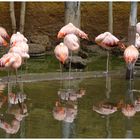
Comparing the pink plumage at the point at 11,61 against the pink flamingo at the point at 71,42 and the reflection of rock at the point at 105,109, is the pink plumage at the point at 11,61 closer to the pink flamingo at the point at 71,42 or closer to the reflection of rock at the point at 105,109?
the pink flamingo at the point at 71,42

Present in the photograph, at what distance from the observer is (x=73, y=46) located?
Answer: 10.4 metres

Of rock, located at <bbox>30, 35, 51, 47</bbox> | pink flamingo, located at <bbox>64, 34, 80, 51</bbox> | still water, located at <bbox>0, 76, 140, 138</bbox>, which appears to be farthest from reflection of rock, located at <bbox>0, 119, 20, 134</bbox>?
rock, located at <bbox>30, 35, 51, 47</bbox>

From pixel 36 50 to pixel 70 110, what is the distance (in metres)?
4.66

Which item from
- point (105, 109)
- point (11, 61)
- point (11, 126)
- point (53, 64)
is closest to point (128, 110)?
point (105, 109)

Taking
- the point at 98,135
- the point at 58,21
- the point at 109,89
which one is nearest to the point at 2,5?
the point at 58,21

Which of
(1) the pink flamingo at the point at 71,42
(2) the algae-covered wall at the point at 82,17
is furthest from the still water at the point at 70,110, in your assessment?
(2) the algae-covered wall at the point at 82,17

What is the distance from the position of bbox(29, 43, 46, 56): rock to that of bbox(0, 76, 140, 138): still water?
7.84ft

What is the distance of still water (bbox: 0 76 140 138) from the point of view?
6.98 meters

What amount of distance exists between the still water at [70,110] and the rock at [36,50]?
239 cm

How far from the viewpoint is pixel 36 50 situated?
12625mm

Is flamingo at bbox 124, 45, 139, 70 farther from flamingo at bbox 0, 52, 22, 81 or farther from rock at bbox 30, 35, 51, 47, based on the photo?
rock at bbox 30, 35, 51, 47

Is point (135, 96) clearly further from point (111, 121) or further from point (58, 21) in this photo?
point (58, 21)

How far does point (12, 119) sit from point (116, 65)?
4.73m

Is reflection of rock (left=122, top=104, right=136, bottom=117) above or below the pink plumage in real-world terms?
below
